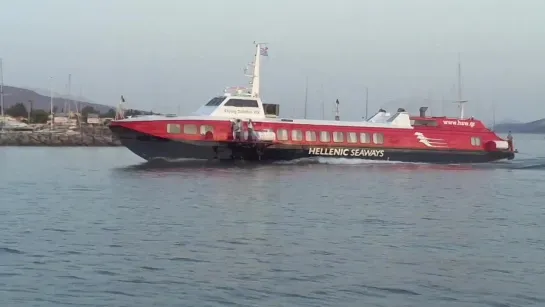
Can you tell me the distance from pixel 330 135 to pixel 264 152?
383 centimetres

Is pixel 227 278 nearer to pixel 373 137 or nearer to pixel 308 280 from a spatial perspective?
pixel 308 280

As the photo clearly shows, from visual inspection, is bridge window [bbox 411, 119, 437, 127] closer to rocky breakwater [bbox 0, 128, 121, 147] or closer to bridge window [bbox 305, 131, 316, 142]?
bridge window [bbox 305, 131, 316, 142]

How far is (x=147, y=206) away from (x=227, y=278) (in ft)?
30.7

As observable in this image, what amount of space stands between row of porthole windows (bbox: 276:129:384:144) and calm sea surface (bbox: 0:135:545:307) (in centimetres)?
895

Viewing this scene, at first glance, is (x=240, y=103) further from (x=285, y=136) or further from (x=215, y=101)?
(x=285, y=136)

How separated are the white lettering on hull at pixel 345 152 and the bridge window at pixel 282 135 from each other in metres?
1.41

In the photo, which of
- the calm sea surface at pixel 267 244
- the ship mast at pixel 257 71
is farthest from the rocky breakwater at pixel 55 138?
the calm sea surface at pixel 267 244

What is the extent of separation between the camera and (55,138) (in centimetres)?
7738

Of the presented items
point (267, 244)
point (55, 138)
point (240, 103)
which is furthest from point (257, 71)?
point (55, 138)

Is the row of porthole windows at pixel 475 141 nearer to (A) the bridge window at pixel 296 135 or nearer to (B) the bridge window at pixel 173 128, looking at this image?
(A) the bridge window at pixel 296 135

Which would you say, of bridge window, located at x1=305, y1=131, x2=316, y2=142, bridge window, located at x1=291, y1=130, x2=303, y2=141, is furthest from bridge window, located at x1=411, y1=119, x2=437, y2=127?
bridge window, located at x1=291, y1=130, x2=303, y2=141

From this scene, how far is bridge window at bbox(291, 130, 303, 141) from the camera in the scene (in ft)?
129

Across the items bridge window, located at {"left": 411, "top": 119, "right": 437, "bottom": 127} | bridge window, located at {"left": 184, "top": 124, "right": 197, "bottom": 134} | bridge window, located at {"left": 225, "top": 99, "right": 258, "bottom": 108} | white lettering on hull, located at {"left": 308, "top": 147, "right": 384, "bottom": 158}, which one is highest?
bridge window, located at {"left": 225, "top": 99, "right": 258, "bottom": 108}

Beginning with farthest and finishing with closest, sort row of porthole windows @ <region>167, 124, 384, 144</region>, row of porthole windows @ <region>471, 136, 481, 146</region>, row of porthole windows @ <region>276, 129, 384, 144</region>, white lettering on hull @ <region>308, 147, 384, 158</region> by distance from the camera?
row of porthole windows @ <region>471, 136, 481, 146</region> → white lettering on hull @ <region>308, 147, 384, 158</region> → row of porthole windows @ <region>276, 129, 384, 144</region> → row of porthole windows @ <region>167, 124, 384, 144</region>
